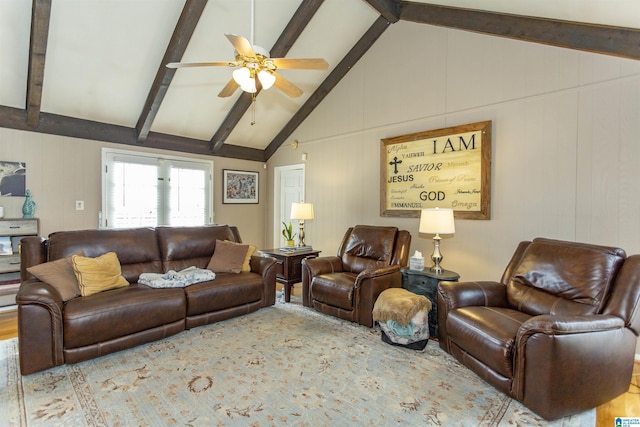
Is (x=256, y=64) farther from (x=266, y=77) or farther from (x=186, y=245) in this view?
(x=186, y=245)

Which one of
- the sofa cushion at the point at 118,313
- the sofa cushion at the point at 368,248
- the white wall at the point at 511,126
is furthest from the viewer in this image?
the sofa cushion at the point at 368,248

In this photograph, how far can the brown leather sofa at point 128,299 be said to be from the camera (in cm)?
243

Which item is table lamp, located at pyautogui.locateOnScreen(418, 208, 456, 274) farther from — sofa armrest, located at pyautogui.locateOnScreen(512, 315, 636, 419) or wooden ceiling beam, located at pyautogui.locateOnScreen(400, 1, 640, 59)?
wooden ceiling beam, located at pyautogui.locateOnScreen(400, 1, 640, 59)

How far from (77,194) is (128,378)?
3376 millimetres

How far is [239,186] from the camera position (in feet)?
21.1

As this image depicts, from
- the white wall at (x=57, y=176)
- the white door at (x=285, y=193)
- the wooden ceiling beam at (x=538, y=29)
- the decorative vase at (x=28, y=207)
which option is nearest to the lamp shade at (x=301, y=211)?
the white door at (x=285, y=193)

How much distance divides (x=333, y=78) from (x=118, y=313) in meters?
4.48

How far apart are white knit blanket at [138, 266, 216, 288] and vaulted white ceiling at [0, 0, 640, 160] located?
2438 mm

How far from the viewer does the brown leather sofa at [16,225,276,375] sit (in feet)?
7.97

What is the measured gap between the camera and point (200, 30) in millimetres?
3809

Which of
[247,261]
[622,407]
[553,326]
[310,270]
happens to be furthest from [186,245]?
[622,407]

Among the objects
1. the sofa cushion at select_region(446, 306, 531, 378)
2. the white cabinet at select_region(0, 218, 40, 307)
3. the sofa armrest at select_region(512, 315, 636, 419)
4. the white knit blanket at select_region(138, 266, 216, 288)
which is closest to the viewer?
the sofa armrest at select_region(512, 315, 636, 419)

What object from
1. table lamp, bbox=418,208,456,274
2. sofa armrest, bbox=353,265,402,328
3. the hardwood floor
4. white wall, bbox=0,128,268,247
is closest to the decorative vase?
white wall, bbox=0,128,268,247

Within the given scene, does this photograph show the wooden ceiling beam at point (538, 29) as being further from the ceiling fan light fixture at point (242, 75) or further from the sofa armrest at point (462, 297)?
the ceiling fan light fixture at point (242, 75)
